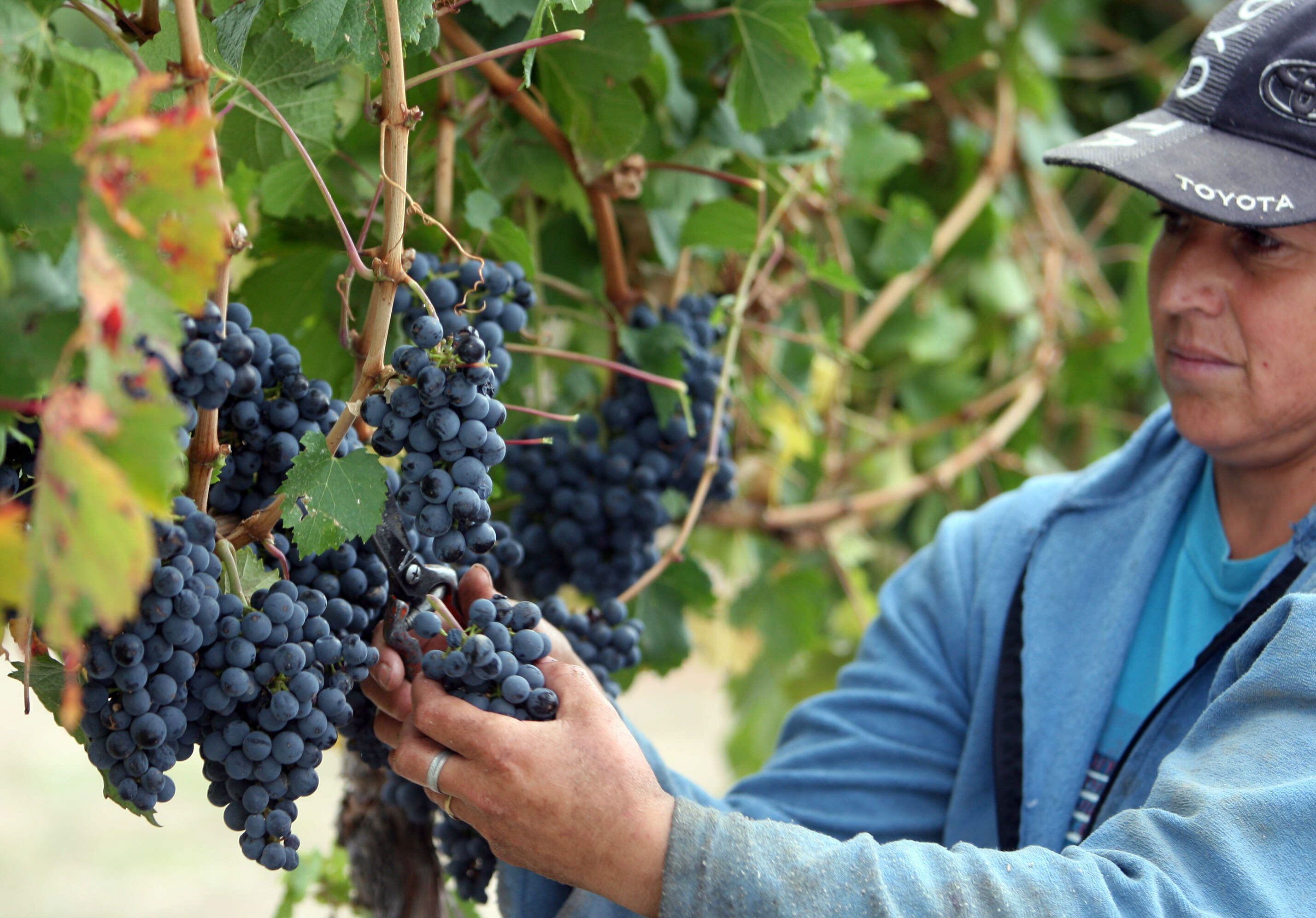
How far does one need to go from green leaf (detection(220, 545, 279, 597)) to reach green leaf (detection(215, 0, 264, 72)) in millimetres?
307

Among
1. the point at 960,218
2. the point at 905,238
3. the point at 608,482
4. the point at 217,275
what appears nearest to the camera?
the point at 217,275

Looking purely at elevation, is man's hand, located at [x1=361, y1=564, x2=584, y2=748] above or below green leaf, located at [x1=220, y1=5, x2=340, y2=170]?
below

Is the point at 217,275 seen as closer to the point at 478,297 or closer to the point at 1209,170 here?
the point at 478,297

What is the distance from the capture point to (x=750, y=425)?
1508 millimetres

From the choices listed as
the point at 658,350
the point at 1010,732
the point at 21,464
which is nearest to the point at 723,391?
the point at 658,350

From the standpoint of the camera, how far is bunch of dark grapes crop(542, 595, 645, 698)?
0.96 metres

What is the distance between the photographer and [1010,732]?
112cm

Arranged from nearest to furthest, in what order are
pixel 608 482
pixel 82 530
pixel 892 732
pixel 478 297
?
pixel 82 530 < pixel 478 297 < pixel 608 482 < pixel 892 732

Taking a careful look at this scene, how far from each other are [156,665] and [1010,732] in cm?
79

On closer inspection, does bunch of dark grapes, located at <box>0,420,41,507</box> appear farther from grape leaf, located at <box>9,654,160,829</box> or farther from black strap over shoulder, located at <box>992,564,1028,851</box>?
black strap over shoulder, located at <box>992,564,1028,851</box>

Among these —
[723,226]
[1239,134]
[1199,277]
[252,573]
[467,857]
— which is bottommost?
[467,857]

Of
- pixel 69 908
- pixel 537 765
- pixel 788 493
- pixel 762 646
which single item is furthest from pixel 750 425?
pixel 69 908

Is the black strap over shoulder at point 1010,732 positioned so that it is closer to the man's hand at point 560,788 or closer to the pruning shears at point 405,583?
the man's hand at point 560,788

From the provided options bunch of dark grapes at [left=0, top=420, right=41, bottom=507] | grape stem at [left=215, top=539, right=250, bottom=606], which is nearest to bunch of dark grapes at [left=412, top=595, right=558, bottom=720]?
grape stem at [left=215, top=539, right=250, bottom=606]
